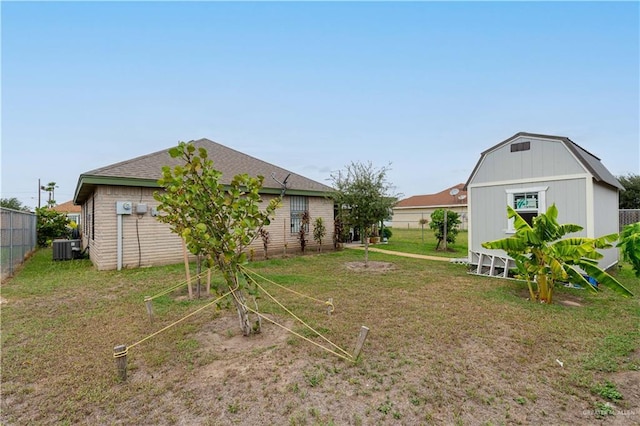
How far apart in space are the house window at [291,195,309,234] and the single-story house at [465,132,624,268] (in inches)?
289

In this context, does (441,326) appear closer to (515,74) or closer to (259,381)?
(259,381)

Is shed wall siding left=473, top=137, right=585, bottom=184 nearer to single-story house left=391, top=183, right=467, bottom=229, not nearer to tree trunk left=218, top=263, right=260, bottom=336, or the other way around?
tree trunk left=218, top=263, right=260, bottom=336

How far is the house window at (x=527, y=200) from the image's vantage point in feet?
27.2

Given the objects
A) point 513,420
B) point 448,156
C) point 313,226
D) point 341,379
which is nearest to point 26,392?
point 341,379

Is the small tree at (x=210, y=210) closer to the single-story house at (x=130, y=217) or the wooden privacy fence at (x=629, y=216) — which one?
the single-story house at (x=130, y=217)

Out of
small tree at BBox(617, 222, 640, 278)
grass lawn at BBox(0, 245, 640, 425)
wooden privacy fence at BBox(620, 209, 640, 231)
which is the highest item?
wooden privacy fence at BBox(620, 209, 640, 231)

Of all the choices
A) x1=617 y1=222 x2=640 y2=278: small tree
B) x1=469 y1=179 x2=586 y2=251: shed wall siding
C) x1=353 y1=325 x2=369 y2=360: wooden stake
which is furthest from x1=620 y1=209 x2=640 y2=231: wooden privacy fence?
x1=353 y1=325 x2=369 y2=360: wooden stake

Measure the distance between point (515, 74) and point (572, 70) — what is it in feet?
5.32

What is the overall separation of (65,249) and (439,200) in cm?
3583

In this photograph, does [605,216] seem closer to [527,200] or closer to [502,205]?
[527,200]

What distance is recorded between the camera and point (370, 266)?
10695 millimetres

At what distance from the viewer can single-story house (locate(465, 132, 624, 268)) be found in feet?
25.2

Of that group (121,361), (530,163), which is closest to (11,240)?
(121,361)

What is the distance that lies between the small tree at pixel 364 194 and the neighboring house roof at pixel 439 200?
2384 cm
